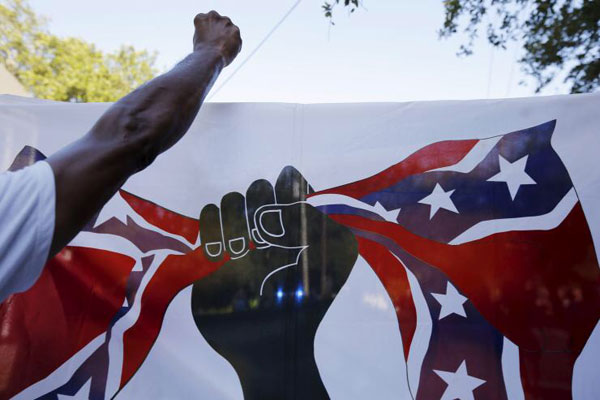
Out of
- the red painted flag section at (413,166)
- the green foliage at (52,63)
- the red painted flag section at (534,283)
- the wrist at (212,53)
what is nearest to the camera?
the wrist at (212,53)

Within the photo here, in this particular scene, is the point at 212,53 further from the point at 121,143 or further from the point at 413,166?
the point at 413,166

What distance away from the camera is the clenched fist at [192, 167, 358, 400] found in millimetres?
1901

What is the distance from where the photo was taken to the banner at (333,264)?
1.87 m

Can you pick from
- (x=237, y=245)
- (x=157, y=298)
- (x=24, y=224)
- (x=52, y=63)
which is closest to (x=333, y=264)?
(x=237, y=245)

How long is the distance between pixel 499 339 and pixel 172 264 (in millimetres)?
1542

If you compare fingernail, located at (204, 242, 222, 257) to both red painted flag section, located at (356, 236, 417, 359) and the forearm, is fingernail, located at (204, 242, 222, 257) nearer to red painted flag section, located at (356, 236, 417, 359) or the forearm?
red painted flag section, located at (356, 236, 417, 359)

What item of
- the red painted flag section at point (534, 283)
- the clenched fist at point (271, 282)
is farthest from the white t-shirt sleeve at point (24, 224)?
the red painted flag section at point (534, 283)

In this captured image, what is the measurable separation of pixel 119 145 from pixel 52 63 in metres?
23.8

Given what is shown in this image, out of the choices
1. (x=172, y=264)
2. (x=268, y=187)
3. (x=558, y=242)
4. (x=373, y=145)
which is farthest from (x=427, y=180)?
(x=172, y=264)

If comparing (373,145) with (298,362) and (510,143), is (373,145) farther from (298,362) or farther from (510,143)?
(298,362)

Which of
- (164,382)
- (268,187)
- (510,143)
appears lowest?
(164,382)

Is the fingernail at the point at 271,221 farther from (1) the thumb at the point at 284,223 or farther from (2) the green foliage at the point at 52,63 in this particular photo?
(2) the green foliage at the point at 52,63

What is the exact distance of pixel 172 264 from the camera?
6.71 ft

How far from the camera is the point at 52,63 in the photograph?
20469 millimetres
